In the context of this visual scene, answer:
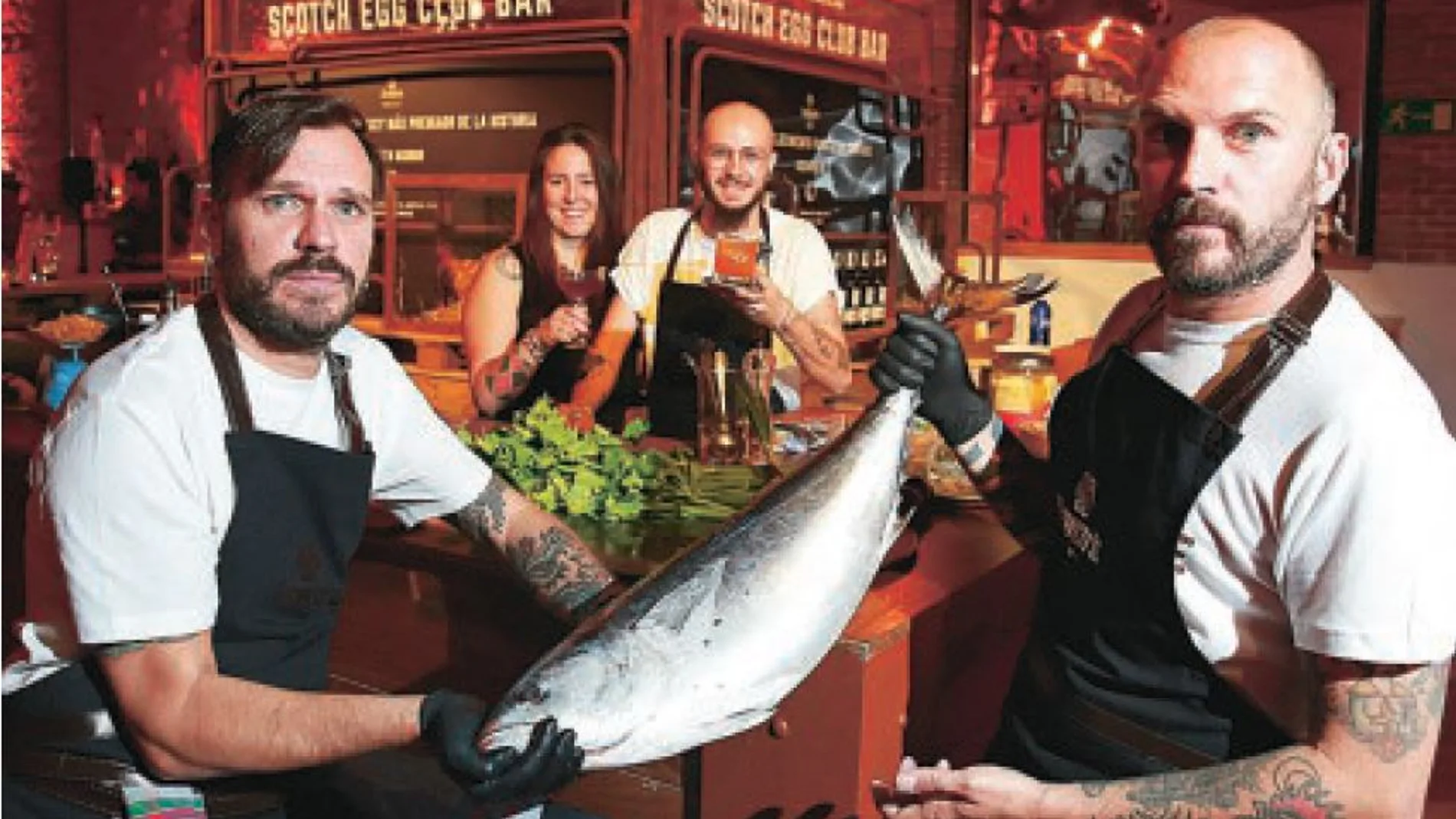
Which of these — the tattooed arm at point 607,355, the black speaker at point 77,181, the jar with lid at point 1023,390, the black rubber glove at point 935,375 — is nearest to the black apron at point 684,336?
the tattooed arm at point 607,355

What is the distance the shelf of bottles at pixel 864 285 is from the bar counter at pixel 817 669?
517 centimetres

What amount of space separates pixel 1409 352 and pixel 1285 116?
793cm

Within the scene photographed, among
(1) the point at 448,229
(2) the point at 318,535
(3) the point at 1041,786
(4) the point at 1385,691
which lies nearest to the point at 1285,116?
(4) the point at 1385,691

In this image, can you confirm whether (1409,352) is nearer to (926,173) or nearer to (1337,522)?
(926,173)

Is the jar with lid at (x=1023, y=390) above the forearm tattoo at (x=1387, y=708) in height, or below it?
above

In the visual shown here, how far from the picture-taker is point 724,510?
262 cm

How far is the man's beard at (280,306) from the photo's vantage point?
1914 mm

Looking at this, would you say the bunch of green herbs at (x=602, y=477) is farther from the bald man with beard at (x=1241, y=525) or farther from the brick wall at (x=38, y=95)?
the brick wall at (x=38, y=95)

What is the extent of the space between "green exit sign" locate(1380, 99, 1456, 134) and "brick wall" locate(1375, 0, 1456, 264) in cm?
4

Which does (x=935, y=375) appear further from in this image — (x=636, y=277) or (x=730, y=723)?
(x=636, y=277)

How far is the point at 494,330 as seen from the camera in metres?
4.05

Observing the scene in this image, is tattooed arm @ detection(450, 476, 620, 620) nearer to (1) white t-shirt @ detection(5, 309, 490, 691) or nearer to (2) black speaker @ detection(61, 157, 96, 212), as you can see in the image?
(1) white t-shirt @ detection(5, 309, 490, 691)

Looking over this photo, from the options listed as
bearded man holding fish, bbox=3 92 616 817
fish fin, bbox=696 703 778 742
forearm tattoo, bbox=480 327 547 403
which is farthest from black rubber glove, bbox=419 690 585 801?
forearm tattoo, bbox=480 327 547 403

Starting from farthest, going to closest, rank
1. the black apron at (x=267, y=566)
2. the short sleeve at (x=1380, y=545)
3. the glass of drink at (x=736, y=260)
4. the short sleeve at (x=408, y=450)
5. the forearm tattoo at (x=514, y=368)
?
the forearm tattoo at (x=514, y=368)
the glass of drink at (x=736, y=260)
the short sleeve at (x=408, y=450)
the black apron at (x=267, y=566)
the short sleeve at (x=1380, y=545)
